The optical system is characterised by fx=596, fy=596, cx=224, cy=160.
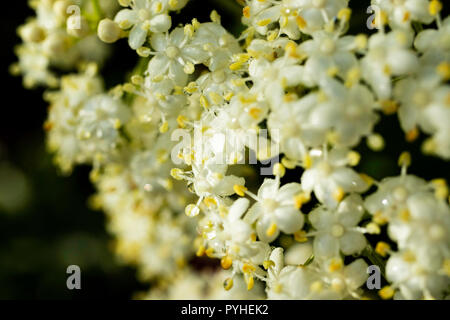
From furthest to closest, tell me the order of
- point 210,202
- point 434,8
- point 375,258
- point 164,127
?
point 164,127
point 210,202
point 375,258
point 434,8

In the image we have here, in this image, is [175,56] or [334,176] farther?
[175,56]

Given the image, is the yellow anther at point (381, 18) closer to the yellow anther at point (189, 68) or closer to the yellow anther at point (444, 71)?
the yellow anther at point (444, 71)

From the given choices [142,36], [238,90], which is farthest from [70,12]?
[238,90]

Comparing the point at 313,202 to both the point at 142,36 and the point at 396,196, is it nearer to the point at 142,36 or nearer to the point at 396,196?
the point at 396,196

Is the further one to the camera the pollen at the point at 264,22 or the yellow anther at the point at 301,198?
the pollen at the point at 264,22

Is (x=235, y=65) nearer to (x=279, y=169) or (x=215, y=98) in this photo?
(x=215, y=98)

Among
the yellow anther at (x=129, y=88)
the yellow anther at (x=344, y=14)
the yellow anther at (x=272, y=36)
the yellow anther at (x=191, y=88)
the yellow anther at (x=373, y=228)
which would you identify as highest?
→ the yellow anther at (x=129, y=88)

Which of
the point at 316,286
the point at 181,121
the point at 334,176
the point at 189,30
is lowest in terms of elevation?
the point at 316,286

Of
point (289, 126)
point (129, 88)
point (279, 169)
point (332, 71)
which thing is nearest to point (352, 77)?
point (332, 71)

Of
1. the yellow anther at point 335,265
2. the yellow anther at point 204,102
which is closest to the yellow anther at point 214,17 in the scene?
the yellow anther at point 204,102

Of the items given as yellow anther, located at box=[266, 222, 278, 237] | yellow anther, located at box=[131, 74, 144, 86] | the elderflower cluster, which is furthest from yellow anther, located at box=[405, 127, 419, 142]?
yellow anther, located at box=[131, 74, 144, 86]
